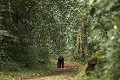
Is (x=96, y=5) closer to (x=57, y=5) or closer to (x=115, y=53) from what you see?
(x=115, y=53)

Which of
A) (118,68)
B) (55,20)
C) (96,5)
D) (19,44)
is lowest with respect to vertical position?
(118,68)

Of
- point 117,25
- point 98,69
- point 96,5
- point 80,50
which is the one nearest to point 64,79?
point 98,69

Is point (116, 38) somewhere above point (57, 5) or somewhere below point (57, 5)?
below

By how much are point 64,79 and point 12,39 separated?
265 inches

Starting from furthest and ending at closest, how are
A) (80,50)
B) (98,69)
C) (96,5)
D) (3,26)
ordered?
(80,50), (3,26), (98,69), (96,5)

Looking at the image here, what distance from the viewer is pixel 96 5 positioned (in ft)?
29.2

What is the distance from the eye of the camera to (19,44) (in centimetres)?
2161

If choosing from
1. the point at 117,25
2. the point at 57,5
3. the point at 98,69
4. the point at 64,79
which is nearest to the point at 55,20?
the point at 57,5

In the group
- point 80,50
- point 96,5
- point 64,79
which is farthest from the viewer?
point 80,50

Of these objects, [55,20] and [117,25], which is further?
[55,20]

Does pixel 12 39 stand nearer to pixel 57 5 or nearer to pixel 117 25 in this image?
pixel 57 5

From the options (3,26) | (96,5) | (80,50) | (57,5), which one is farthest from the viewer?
(80,50)

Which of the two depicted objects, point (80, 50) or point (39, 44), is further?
point (80, 50)

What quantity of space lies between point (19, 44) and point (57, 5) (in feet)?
12.5
